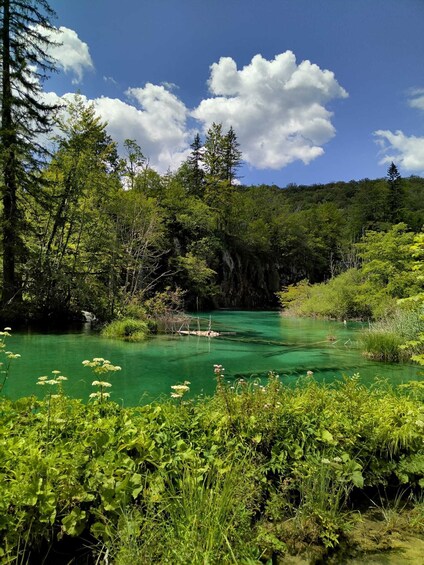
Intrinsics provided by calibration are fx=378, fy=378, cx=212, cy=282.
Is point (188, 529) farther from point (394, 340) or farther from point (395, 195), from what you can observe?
point (395, 195)

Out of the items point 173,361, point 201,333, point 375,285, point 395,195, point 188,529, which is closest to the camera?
Answer: point 188,529

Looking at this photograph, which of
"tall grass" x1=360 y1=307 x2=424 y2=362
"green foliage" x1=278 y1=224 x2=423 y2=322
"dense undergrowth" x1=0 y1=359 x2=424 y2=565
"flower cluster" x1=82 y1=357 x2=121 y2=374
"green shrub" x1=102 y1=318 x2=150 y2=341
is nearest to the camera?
"dense undergrowth" x1=0 y1=359 x2=424 y2=565

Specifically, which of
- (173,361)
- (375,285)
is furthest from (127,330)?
(375,285)

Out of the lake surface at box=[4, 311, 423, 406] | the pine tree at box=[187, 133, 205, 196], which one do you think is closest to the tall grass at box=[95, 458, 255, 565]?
the lake surface at box=[4, 311, 423, 406]

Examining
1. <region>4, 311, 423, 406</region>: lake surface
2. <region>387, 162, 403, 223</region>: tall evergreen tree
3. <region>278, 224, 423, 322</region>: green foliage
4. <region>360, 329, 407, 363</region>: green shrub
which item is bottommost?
<region>4, 311, 423, 406</region>: lake surface

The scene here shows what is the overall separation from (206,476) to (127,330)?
11920mm

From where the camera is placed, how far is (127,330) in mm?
14031

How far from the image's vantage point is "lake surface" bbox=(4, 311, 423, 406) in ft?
23.2

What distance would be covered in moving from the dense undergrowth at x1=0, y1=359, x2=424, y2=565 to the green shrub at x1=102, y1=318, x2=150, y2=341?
10.6 m

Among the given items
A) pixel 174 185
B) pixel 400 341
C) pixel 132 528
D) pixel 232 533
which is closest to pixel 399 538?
pixel 232 533

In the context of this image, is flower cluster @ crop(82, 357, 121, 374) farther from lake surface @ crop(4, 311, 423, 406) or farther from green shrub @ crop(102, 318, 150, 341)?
green shrub @ crop(102, 318, 150, 341)

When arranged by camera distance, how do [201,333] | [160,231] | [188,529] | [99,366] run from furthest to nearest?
[160,231] < [201,333] < [99,366] < [188,529]

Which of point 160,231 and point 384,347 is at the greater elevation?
point 160,231

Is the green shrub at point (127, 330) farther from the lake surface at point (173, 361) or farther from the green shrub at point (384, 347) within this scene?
the green shrub at point (384, 347)
